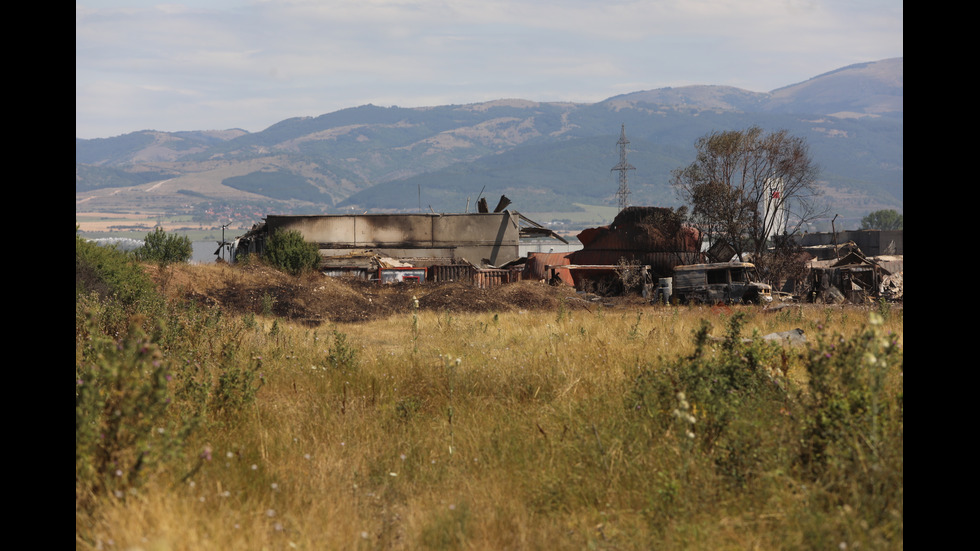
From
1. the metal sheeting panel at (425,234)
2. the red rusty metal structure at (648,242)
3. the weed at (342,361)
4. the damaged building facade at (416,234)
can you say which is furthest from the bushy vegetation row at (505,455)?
the metal sheeting panel at (425,234)

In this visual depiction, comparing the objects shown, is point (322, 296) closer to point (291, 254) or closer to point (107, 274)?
point (107, 274)

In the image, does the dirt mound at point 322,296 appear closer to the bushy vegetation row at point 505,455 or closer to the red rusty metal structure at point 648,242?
the red rusty metal structure at point 648,242

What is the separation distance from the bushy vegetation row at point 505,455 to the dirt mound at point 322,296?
14.7 metres

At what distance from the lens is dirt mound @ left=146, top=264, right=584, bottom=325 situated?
2359 cm

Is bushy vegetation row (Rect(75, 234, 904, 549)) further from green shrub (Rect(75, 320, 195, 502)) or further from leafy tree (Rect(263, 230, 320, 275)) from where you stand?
leafy tree (Rect(263, 230, 320, 275))

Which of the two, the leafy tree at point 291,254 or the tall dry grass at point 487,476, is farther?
the leafy tree at point 291,254

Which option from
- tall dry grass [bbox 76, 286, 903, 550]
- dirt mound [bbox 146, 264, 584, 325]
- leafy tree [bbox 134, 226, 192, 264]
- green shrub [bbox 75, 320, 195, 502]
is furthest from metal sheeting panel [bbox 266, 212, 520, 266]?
green shrub [bbox 75, 320, 195, 502]

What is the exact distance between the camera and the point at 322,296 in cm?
2661

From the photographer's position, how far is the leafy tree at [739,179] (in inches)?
1501
